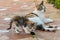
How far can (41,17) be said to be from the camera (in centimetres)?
610

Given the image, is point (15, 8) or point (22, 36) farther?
point (15, 8)

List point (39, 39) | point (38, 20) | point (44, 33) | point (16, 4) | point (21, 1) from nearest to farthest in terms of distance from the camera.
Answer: point (39, 39) → point (44, 33) → point (38, 20) → point (16, 4) → point (21, 1)

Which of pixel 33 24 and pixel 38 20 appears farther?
pixel 38 20

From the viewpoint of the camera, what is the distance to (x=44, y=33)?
5.33m

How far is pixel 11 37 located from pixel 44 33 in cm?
73

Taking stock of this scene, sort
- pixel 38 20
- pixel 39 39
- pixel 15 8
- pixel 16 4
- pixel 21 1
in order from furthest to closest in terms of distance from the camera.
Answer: pixel 21 1, pixel 16 4, pixel 15 8, pixel 38 20, pixel 39 39

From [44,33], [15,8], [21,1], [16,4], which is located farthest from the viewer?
[21,1]

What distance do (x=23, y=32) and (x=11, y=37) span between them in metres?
0.36

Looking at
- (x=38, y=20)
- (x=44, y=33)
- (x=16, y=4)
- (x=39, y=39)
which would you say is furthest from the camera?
(x=16, y=4)

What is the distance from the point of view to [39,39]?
4.98 metres

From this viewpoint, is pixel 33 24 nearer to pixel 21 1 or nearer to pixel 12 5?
pixel 12 5

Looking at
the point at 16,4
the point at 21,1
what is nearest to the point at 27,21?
the point at 16,4

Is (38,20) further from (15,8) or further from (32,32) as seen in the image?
(15,8)

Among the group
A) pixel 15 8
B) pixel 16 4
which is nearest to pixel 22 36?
pixel 15 8
